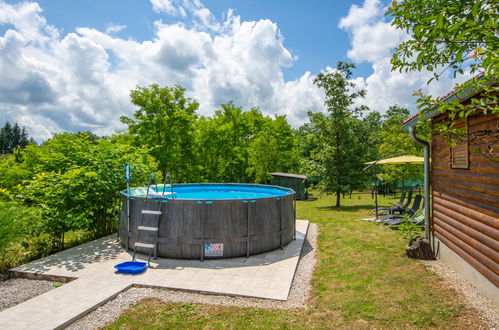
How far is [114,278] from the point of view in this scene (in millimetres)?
5734

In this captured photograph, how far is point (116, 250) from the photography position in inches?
302

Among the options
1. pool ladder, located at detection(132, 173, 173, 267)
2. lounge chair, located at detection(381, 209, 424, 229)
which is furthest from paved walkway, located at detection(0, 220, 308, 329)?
lounge chair, located at detection(381, 209, 424, 229)

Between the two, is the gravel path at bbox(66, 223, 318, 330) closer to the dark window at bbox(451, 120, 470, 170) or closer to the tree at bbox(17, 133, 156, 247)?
the tree at bbox(17, 133, 156, 247)

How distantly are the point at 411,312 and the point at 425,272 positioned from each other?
214 cm

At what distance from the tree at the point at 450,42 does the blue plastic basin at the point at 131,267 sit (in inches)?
234

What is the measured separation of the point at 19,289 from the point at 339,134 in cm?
1704

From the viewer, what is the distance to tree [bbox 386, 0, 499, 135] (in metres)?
2.27

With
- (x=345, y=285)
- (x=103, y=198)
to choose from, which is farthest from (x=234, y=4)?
(x=345, y=285)

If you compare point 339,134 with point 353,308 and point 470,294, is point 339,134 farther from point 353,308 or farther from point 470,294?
point 353,308

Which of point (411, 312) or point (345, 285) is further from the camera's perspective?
point (345, 285)

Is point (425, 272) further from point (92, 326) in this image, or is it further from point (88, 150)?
point (88, 150)

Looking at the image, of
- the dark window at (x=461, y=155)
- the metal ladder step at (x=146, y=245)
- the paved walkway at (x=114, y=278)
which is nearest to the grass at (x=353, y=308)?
the paved walkway at (x=114, y=278)

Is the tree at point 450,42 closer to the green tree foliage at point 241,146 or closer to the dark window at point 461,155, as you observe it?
the dark window at point 461,155

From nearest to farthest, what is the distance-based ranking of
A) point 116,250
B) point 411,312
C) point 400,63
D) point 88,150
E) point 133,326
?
point 400,63
point 133,326
point 411,312
point 116,250
point 88,150
